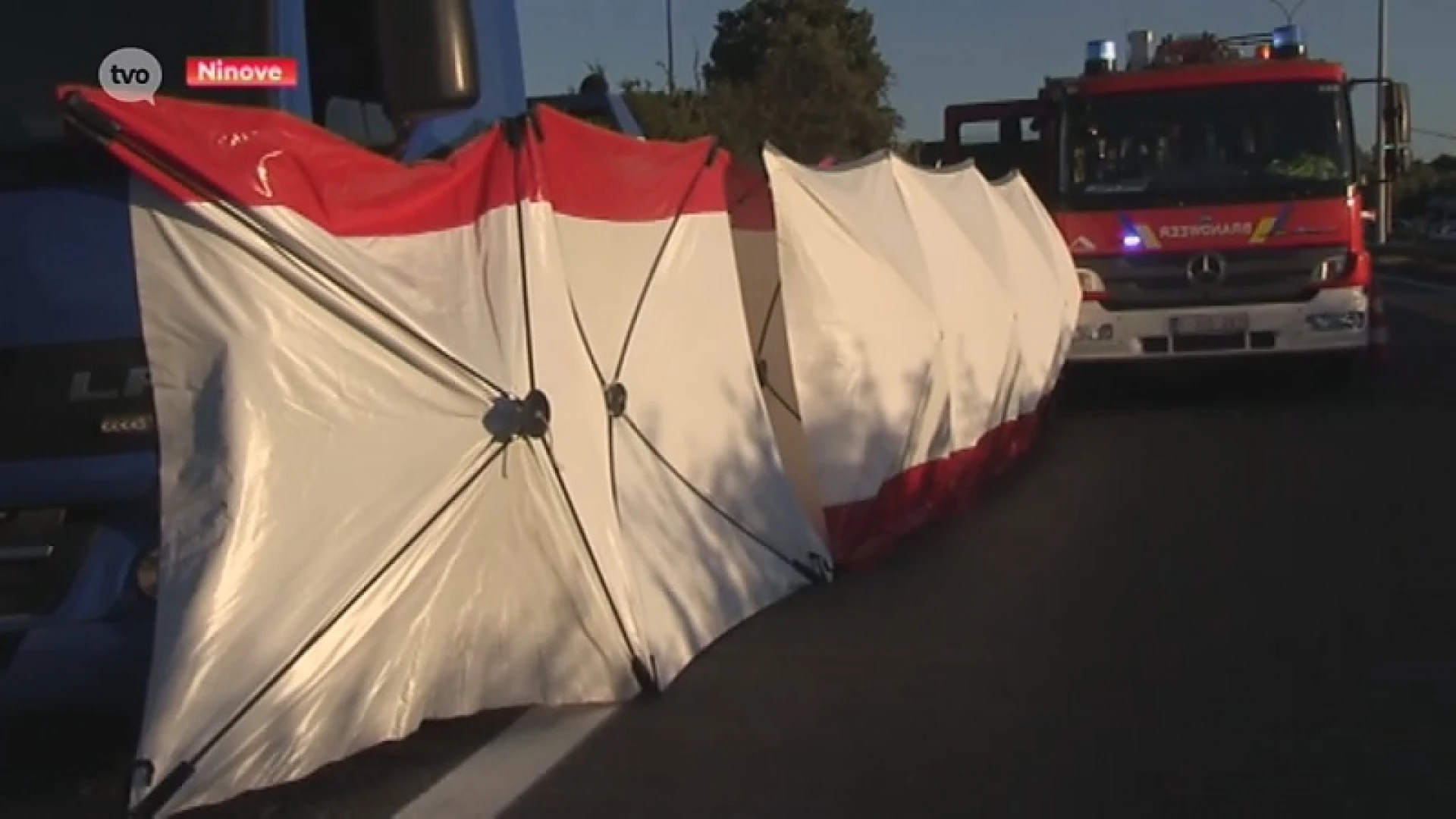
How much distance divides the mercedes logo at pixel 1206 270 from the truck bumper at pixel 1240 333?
202 millimetres

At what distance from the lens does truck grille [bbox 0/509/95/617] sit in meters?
6.06

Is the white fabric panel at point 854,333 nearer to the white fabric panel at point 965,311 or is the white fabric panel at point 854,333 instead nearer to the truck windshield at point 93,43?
the white fabric panel at point 965,311

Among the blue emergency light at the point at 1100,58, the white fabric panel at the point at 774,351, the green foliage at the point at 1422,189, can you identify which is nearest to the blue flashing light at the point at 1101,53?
A: the blue emergency light at the point at 1100,58

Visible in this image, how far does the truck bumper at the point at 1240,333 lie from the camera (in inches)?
620

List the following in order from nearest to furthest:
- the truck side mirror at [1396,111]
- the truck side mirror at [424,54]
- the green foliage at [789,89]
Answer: the truck side mirror at [424,54]
the truck side mirror at [1396,111]
the green foliage at [789,89]

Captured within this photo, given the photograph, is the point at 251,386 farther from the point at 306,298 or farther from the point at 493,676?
the point at 493,676

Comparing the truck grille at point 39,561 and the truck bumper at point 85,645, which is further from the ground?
the truck grille at point 39,561

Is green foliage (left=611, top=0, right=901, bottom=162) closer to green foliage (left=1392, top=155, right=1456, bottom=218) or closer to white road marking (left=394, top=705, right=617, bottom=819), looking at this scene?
white road marking (left=394, top=705, right=617, bottom=819)

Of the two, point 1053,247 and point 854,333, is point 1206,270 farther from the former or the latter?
point 854,333

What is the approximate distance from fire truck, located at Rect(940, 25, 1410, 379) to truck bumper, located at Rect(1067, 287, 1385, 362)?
1cm

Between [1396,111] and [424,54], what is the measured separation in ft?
42.7

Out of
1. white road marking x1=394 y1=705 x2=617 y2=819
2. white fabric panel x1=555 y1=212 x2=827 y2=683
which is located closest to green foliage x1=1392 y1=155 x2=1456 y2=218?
white fabric panel x1=555 y1=212 x2=827 y2=683

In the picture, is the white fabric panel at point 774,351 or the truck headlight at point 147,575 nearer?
the truck headlight at point 147,575

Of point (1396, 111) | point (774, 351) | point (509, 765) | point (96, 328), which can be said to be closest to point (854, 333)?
point (774, 351)
